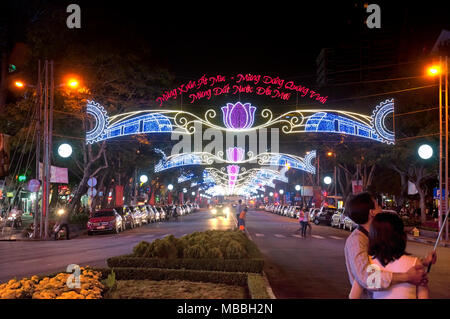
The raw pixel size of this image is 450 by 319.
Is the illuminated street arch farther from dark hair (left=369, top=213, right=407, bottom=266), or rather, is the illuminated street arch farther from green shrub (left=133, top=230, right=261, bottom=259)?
dark hair (left=369, top=213, right=407, bottom=266)

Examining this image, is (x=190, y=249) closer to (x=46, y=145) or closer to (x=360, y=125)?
(x=360, y=125)

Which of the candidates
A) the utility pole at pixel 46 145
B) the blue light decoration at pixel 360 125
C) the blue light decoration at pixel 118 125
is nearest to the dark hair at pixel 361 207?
the blue light decoration at pixel 360 125

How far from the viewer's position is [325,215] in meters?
50.0

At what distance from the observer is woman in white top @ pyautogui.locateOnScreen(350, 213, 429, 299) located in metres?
4.29

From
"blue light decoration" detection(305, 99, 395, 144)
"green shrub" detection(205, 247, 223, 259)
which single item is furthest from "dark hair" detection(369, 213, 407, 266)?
"blue light decoration" detection(305, 99, 395, 144)

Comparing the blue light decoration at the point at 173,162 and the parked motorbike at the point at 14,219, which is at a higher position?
the blue light decoration at the point at 173,162

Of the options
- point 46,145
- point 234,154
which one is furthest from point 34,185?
point 234,154

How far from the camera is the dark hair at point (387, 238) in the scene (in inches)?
171

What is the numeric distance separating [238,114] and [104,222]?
12330 millimetres

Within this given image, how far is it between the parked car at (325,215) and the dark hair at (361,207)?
149ft

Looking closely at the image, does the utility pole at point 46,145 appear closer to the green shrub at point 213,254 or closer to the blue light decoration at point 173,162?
the blue light decoration at point 173,162
